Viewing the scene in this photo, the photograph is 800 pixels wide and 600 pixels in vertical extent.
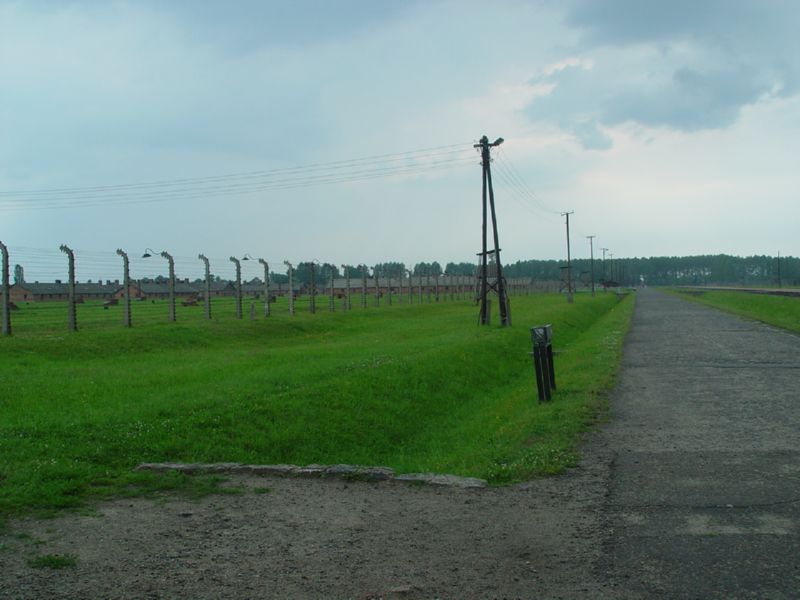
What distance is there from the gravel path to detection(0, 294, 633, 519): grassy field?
0.76m

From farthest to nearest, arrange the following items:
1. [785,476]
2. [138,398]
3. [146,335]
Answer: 1. [146,335]
2. [138,398]
3. [785,476]

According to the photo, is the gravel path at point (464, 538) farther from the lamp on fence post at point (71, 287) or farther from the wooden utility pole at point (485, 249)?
the wooden utility pole at point (485, 249)

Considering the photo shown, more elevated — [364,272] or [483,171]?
[483,171]

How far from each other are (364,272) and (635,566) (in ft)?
131

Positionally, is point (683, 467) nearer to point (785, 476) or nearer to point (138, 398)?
point (785, 476)

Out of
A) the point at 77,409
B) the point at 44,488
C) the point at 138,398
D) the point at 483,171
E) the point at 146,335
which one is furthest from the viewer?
the point at 483,171

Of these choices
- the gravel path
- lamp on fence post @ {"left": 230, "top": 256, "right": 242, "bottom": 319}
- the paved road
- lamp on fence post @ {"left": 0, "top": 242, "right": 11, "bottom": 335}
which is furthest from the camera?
lamp on fence post @ {"left": 230, "top": 256, "right": 242, "bottom": 319}

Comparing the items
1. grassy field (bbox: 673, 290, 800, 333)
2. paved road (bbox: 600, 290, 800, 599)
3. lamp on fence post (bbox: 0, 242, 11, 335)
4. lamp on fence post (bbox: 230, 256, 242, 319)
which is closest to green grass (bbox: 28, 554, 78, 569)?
paved road (bbox: 600, 290, 800, 599)

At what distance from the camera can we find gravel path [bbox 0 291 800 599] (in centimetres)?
470

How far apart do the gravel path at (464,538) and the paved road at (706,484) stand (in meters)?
0.02

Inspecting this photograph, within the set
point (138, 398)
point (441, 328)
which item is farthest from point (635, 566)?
point (441, 328)

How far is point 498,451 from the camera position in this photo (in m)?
9.14

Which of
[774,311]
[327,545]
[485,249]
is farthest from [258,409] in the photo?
[774,311]

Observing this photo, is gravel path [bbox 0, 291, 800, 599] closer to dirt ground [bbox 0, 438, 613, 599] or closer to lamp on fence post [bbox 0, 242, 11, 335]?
dirt ground [bbox 0, 438, 613, 599]
